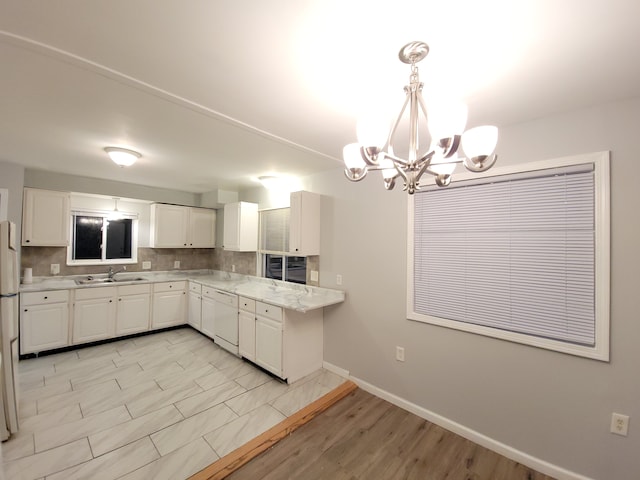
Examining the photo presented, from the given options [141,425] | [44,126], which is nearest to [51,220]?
[44,126]

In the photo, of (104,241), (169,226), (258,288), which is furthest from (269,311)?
(104,241)

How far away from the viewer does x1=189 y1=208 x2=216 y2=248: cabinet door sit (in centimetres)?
500

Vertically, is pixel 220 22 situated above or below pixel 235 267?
above

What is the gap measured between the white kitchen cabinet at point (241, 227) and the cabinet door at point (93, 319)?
6.02ft

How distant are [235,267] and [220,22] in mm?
4145

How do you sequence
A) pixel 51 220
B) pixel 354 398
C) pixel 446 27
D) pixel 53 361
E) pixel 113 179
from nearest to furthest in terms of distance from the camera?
pixel 446 27, pixel 354 398, pixel 53 361, pixel 51 220, pixel 113 179

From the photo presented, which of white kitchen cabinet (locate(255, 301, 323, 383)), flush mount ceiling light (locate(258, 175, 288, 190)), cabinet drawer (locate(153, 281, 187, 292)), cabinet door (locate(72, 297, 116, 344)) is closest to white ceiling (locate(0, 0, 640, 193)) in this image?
flush mount ceiling light (locate(258, 175, 288, 190))

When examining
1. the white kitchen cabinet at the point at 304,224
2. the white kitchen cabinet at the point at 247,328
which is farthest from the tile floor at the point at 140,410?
the white kitchen cabinet at the point at 304,224

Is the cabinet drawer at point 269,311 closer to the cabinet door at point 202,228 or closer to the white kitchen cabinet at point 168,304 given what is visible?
the white kitchen cabinet at point 168,304

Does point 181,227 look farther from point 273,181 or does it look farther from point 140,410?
point 140,410

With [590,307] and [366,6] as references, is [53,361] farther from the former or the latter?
[590,307]

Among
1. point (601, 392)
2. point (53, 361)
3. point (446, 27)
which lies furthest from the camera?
point (53, 361)

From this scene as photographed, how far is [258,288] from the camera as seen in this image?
3.79 meters

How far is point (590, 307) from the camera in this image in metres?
1.75
